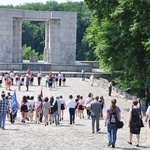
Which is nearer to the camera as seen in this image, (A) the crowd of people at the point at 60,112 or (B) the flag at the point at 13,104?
(A) the crowd of people at the point at 60,112

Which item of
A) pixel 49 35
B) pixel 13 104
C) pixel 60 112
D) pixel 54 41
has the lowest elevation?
pixel 60 112

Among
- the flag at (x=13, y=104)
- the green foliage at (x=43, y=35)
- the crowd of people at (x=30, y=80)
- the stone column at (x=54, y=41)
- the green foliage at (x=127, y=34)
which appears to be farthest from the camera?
the green foliage at (x=43, y=35)

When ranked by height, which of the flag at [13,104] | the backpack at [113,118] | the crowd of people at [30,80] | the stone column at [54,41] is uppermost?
the stone column at [54,41]

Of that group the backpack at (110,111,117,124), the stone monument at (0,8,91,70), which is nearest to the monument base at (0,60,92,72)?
the stone monument at (0,8,91,70)

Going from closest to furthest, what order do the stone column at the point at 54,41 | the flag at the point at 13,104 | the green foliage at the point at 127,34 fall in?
the flag at the point at 13,104 < the green foliage at the point at 127,34 < the stone column at the point at 54,41

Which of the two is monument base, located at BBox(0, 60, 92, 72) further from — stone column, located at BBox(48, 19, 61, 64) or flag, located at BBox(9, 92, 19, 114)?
flag, located at BBox(9, 92, 19, 114)

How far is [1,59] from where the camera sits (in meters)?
56.4

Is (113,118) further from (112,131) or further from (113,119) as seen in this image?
(112,131)

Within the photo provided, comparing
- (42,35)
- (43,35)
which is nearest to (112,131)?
(43,35)

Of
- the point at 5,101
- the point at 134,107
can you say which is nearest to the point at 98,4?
the point at 5,101

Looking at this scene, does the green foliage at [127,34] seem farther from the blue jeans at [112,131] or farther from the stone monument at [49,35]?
the stone monument at [49,35]

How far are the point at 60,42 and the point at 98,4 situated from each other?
1151 inches

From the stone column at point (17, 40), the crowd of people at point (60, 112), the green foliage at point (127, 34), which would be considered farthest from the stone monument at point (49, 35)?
the crowd of people at point (60, 112)

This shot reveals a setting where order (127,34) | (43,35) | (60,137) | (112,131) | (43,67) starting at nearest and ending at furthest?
(112,131) → (60,137) → (127,34) → (43,67) → (43,35)
